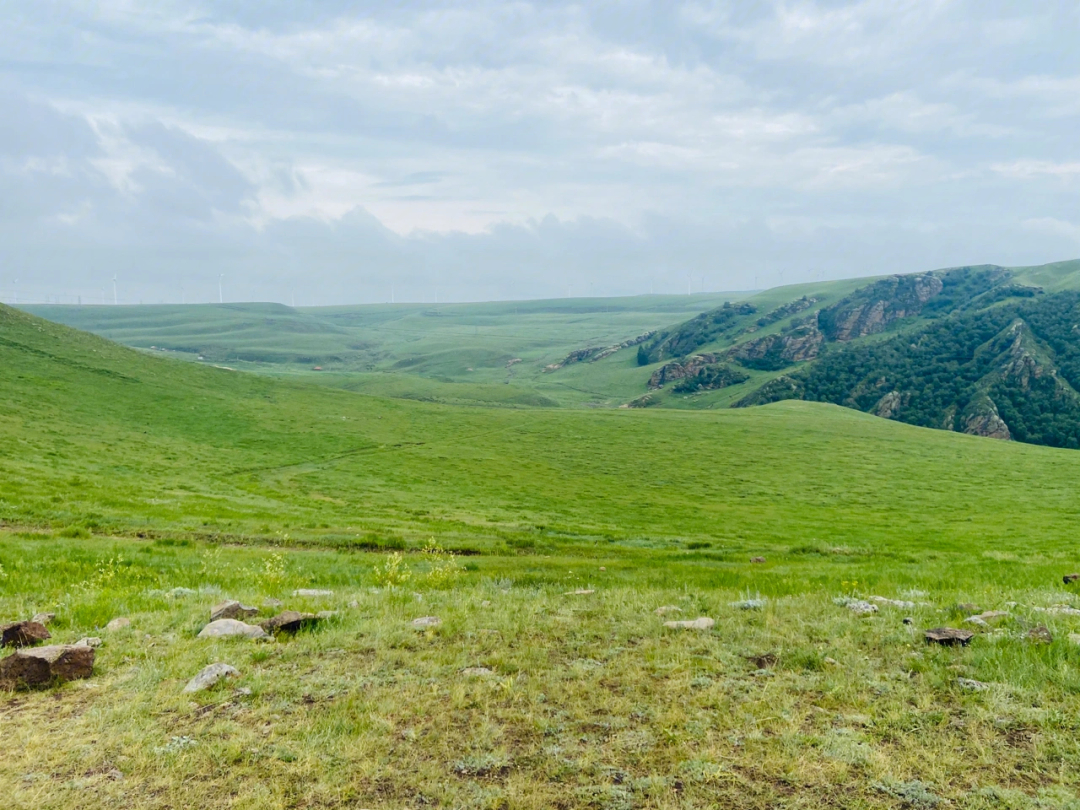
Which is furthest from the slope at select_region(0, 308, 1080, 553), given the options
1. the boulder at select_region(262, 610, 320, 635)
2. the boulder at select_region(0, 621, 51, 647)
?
the boulder at select_region(0, 621, 51, 647)

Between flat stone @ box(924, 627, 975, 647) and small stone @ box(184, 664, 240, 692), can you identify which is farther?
flat stone @ box(924, 627, 975, 647)

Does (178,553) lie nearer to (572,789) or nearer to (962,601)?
(572,789)

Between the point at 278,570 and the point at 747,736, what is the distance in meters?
16.3

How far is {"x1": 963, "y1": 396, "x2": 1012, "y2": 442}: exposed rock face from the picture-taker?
170 meters

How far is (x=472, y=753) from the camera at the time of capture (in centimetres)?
856

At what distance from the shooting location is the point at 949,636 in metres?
12.4

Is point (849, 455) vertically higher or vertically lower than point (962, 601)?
lower

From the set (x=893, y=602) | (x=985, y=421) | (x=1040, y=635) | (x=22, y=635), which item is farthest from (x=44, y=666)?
(x=985, y=421)

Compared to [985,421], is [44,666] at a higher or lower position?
higher

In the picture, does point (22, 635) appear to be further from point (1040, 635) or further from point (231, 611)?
point (1040, 635)

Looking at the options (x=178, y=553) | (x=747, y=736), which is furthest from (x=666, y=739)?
(x=178, y=553)

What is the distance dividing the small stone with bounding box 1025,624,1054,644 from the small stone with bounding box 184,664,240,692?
50.8 ft

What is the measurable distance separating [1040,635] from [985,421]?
660 feet

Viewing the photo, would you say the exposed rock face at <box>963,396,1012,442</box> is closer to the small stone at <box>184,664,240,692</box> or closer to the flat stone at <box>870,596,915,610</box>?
the flat stone at <box>870,596,915,610</box>
